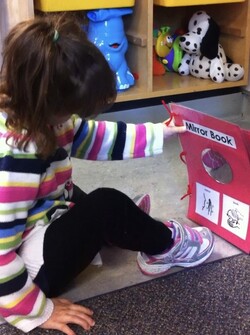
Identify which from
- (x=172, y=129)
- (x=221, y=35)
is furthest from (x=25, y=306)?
(x=221, y=35)

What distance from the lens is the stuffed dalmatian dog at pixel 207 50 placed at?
5.01 feet

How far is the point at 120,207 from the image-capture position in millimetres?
793

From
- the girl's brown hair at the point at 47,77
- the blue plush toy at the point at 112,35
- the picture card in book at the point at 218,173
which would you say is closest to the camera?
the girl's brown hair at the point at 47,77

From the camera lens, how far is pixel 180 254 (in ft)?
2.86

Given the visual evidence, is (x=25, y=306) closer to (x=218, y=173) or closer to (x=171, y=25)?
(x=218, y=173)

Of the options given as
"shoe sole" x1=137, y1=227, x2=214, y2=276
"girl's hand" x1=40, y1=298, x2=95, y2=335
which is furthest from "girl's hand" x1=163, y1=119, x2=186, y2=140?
"girl's hand" x1=40, y1=298, x2=95, y2=335

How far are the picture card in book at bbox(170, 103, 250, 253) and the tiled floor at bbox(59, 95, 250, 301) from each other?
4cm

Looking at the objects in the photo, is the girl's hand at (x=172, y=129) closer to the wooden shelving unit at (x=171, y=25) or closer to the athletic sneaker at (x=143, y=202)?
the athletic sneaker at (x=143, y=202)

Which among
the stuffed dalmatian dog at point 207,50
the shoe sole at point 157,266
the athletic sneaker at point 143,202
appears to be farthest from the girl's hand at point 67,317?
the stuffed dalmatian dog at point 207,50

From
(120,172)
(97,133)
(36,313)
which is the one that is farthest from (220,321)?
(120,172)

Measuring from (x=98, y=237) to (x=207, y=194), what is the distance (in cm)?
29

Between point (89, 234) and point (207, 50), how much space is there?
94 centimetres

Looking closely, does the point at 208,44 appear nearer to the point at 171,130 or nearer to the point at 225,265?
the point at 171,130

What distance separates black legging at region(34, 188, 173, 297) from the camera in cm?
76
